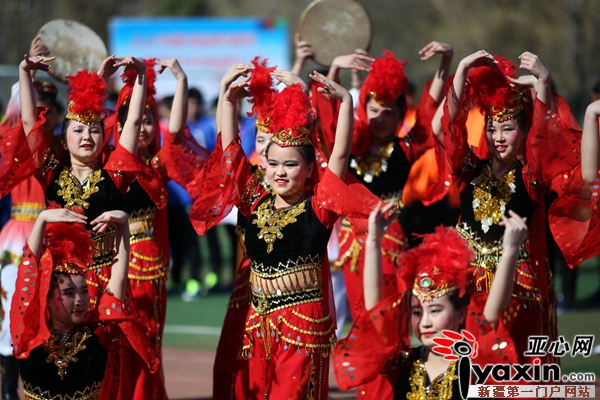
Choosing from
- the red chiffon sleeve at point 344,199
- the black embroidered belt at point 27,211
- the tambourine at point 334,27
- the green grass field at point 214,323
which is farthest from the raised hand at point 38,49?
the green grass field at point 214,323

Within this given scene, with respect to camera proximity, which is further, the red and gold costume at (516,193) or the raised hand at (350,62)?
the raised hand at (350,62)

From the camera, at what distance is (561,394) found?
485 cm

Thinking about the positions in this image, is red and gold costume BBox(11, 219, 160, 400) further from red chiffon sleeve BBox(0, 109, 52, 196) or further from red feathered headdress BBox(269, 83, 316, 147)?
red feathered headdress BBox(269, 83, 316, 147)

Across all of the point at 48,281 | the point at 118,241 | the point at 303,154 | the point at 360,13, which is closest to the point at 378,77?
the point at 360,13

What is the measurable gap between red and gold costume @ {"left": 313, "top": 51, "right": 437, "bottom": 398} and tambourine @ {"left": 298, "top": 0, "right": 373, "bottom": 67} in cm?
55

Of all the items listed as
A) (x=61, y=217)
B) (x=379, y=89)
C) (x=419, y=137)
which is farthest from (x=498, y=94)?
(x=61, y=217)

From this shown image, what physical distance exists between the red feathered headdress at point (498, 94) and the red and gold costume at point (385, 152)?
98 cm

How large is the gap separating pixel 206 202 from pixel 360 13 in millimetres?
2279

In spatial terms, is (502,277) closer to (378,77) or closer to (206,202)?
(206,202)

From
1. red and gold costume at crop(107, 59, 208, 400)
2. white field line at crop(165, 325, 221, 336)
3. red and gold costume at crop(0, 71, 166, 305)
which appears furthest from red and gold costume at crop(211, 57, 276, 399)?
white field line at crop(165, 325, 221, 336)

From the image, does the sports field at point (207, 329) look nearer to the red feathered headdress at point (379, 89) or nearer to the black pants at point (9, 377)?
the black pants at point (9, 377)

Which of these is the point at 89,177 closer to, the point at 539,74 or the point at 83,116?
the point at 83,116

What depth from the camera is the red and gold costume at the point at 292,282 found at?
4.75 m

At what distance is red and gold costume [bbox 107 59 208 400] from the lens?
5.55 m
